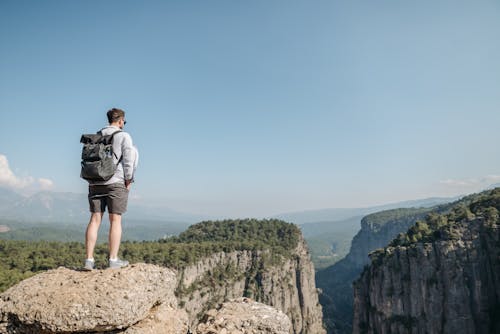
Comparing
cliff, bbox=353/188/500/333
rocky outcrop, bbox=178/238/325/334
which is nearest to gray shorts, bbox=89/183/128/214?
cliff, bbox=353/188/500/333

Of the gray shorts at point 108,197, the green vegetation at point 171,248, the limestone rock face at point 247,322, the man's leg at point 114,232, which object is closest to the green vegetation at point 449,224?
the green vegetation at point 171,248

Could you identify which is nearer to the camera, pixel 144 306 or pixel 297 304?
pixel 144 306

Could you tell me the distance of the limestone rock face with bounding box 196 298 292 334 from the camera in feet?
28.7

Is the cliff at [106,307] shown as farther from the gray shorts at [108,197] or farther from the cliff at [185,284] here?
the gray shorts at [108,197]

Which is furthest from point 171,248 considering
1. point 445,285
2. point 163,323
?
point 163,323

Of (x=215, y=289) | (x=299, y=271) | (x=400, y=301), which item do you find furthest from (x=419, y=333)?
(x=299, y=271)

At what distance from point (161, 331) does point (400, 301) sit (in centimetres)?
6649

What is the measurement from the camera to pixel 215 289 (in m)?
98.1

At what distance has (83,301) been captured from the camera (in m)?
7.07

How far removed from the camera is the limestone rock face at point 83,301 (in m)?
6.91

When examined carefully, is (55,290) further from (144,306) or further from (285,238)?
(285,238)

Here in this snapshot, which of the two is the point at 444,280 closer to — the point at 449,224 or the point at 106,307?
the point at 449,224

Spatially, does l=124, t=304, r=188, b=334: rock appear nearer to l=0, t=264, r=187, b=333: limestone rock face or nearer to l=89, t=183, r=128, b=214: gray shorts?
l=0, t=264, r=187, b=333: limestone rock face

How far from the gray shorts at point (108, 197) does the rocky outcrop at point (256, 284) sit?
280 ft
